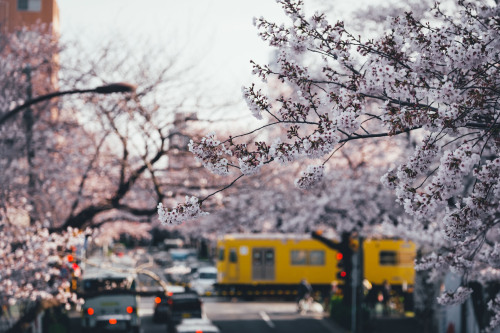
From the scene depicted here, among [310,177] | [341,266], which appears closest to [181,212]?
[310,177]

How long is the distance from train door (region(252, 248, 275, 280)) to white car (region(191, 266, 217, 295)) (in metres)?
5.64

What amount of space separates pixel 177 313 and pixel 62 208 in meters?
8.01

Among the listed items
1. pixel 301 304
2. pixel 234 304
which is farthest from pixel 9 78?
pixel 234 304

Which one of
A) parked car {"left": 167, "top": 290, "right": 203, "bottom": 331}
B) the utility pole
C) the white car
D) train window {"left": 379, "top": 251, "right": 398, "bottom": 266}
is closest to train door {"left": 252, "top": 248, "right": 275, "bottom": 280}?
the white car

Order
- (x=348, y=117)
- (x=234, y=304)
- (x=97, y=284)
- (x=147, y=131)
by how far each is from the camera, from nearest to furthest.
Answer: (x=348, y=117)
(x=147, y=131)
(x=97, y=284)
(x=234, y=304)

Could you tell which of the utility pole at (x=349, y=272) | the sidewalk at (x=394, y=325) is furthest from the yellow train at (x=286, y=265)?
the utility pole at (x=349, y=272)

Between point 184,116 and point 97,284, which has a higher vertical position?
point 184,116

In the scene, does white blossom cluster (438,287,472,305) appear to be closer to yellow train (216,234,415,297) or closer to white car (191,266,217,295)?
yellow train (216,234,415,297)

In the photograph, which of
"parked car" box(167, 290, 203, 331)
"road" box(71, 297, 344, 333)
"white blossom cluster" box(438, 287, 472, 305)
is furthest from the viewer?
"road" box(71, 297, 344, 333)

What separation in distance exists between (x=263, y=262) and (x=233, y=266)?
67.8 inches

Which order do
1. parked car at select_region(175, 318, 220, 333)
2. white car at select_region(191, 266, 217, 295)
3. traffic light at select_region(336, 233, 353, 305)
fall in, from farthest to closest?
white car at select_region(191, 266, 217, 295), traffic light at select_region(336, 233, 353, 305), parked car at select_region(175, 318, 220, 333)

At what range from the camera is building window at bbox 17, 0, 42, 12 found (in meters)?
61.4

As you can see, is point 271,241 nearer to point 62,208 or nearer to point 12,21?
point 12,21

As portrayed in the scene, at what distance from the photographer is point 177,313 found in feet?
91.6
